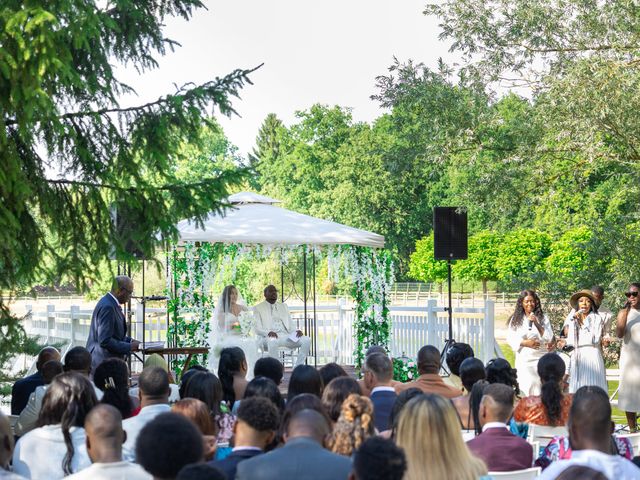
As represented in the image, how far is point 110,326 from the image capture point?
10.1m

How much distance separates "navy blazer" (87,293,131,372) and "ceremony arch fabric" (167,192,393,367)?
3937mm

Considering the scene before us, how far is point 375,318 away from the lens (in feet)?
55.9

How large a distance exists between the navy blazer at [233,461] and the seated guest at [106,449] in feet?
1.22

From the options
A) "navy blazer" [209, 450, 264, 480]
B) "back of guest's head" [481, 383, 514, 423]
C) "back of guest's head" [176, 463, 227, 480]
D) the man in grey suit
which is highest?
"back of guest's head" [176, 463, 227, 480]

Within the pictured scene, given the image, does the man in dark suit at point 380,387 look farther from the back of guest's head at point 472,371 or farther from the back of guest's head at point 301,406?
the back of guest's head at point 301,406

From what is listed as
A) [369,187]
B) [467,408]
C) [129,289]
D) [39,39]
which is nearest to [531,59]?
[129,289]

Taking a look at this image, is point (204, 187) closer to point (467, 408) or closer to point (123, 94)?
point (123, 94)

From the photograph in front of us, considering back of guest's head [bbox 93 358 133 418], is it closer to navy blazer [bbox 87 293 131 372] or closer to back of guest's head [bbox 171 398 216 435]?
back of guest's head [bbox 171 398 216 435]

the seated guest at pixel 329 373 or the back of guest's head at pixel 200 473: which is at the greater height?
the back of guest's head at pixel 200 473

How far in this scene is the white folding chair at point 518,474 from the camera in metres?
5.14

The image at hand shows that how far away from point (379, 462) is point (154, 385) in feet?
10.00

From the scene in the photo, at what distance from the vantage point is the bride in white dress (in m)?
14.8

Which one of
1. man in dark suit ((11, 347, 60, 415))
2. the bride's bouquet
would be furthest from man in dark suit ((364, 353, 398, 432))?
the bride's bouquet

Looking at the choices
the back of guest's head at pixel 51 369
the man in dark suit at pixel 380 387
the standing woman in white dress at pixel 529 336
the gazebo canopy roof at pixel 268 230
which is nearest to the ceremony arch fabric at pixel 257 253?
the gazebo canopy roof at pixel 268 230
